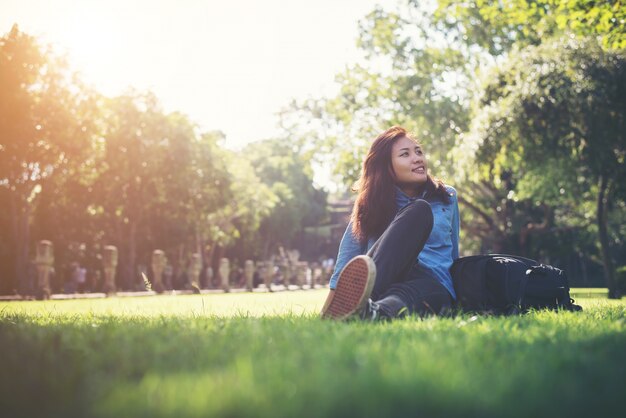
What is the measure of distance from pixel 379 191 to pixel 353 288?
1470 millimetres

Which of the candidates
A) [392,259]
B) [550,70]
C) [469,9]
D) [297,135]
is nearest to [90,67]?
[297,135]

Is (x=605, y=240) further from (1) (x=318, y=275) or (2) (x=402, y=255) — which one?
(1) (x=318, y=275)

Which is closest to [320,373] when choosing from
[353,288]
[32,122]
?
[353,288]

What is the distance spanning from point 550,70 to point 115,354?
16.6m

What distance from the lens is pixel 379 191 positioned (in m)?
5.09

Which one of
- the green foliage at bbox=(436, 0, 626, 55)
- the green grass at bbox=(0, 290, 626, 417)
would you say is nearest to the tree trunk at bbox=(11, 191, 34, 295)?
the green foliage at bbox=(436, 0, 626, 55)

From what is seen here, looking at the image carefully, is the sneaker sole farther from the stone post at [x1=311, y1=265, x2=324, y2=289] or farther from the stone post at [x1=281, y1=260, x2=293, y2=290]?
the stone post at [x1=311, y1=265, x2=324, y2=289]

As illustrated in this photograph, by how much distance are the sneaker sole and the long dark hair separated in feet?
3.65

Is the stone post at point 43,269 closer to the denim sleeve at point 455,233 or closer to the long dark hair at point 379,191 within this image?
the long dark hair at point 379,191

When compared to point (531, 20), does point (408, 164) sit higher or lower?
lower

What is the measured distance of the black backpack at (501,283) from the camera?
480 centimetres

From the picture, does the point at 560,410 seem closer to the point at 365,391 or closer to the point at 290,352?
the point at 365,391

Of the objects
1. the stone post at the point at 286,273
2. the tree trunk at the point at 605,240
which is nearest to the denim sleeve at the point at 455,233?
the tree trunk at the point at 605,240

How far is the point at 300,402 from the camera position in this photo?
158 centimetres
